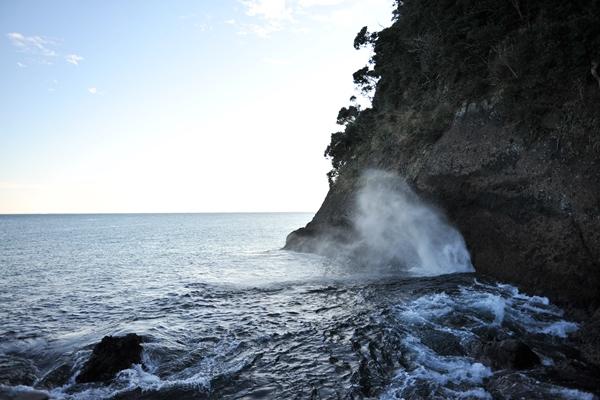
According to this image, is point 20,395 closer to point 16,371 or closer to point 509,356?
point 16,371

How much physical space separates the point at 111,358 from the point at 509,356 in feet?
40.0

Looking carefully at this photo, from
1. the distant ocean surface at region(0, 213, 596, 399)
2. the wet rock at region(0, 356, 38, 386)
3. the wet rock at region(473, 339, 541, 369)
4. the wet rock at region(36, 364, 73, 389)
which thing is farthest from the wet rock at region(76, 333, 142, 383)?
the wet rock at region(473, 339, 541, 369)

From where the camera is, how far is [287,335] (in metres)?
14.6

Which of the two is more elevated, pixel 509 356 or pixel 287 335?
pixel 509 356

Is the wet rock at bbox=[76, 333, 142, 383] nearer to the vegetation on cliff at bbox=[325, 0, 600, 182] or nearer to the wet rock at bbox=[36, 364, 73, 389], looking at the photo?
the wet rock at bbox=[36, 364, 73, 389]

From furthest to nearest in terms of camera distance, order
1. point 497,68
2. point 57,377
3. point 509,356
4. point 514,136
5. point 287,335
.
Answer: point 497,68 → point 514,136 → point 287,335 → point 57,377 → point 509,356

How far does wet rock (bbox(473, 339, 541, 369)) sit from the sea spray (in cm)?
1386

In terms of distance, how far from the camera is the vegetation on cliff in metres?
15.9

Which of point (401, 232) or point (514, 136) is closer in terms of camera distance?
point (514, 136)

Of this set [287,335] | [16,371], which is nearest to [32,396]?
[16,371]

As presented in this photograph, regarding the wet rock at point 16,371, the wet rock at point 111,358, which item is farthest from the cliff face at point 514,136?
the wet rock at point 16,371

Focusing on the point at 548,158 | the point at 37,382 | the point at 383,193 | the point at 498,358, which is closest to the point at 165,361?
the point at 37,382

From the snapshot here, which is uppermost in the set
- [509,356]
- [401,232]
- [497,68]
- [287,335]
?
[497,68]

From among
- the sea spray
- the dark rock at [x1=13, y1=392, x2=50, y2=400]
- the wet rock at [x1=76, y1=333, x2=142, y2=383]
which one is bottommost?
the dark rock at [x1=13, y1=392, x2=50, y2=400]
